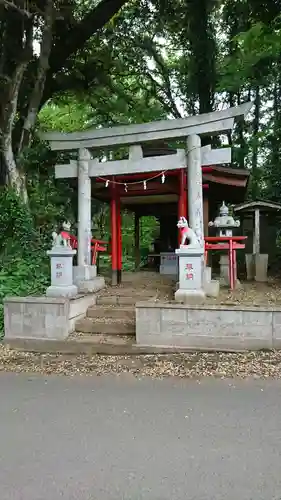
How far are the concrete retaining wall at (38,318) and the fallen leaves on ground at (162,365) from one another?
54cm

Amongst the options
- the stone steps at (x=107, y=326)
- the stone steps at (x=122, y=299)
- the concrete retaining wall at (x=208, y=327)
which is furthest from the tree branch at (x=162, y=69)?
the concrete retaining wall at (x=208, y=327)

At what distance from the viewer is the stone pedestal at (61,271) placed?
7.10m

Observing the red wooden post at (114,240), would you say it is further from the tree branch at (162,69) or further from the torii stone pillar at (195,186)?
the tree branch at (162,69)

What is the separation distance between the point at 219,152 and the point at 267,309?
3.06m

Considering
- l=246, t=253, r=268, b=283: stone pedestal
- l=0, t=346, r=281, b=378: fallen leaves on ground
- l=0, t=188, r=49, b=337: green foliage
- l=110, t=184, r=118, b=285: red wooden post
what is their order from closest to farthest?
l=0, t=346, r=281, b=378: fallen leaves on ground < l=0, t=188, r=49, b=337: green foliage < l=110, t=184, r=118, b=285: red wooden post < l=246, t=253, r=268, b=283: stone pedestal

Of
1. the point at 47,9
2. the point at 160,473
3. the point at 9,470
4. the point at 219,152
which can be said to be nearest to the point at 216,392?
the point at 160,473

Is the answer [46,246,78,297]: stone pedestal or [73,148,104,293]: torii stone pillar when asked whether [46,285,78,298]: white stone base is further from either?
[73,148,104,293]: torii stone pillar

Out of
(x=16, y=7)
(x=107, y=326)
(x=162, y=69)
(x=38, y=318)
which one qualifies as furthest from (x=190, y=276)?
(x=162, y=69)

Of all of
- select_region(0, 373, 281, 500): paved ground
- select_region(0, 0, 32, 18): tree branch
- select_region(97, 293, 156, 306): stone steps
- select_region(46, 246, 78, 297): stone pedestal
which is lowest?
select_region(0, 373, 281, 500): paved ground

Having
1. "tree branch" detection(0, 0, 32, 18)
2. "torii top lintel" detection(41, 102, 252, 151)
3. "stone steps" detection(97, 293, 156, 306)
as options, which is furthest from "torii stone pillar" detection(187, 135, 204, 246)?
"tree branch" detection(0, 0, 32, 18)

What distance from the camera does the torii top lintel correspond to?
695 centimetres

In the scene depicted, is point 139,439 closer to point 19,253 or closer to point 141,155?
point 19,253

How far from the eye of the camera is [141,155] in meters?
7.69

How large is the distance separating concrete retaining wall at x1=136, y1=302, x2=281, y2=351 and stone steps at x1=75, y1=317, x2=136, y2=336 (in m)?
0.51
